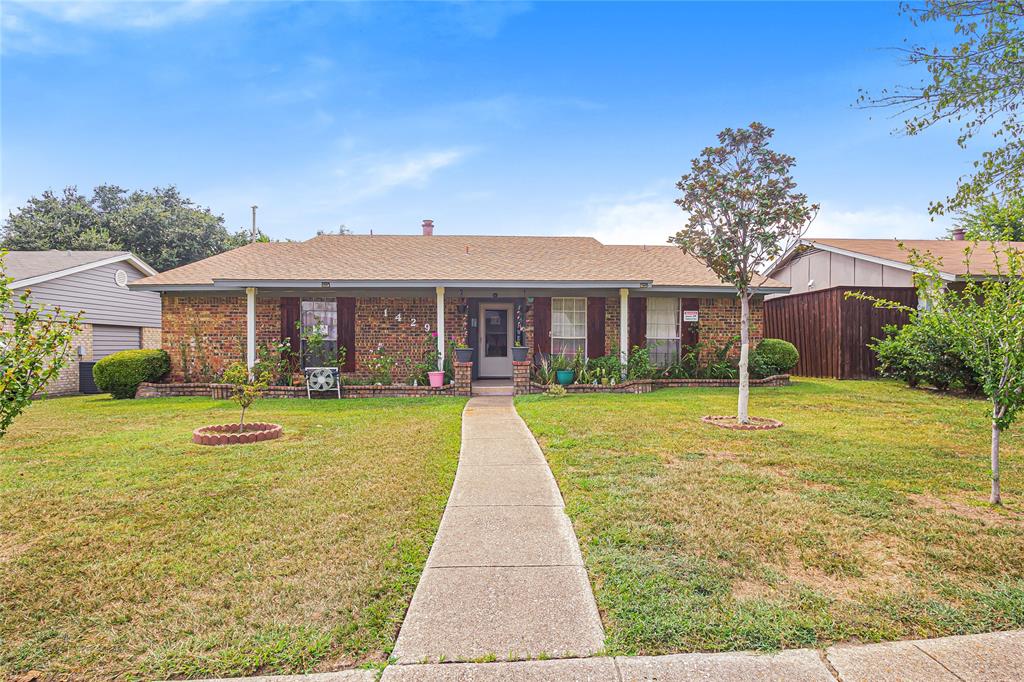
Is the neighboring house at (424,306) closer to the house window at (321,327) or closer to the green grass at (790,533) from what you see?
the house window at (321,327)

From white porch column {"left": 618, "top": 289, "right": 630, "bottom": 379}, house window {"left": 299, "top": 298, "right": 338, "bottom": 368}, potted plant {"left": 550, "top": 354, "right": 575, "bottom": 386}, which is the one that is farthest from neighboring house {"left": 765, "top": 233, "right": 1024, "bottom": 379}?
house window {"left": 299, "top": 298, "right": 338, "bottom": 368}

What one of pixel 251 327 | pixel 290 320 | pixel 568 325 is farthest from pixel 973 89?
pixel 251 327

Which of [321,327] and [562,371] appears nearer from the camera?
[562,371]

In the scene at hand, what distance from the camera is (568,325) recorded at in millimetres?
13156

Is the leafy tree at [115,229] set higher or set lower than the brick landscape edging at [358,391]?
higher

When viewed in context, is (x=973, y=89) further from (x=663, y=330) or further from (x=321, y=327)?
(x=321, y=327)

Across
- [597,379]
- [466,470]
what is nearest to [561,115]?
[597,379]

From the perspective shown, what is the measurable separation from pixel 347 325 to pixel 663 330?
314 inches

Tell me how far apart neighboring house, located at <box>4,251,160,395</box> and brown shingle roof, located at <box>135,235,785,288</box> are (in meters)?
4.08

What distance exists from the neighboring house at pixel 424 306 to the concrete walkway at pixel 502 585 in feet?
26.5

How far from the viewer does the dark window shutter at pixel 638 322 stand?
1303 cm

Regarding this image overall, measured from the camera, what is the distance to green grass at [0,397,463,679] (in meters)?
2.30

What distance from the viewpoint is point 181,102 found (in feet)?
46.2

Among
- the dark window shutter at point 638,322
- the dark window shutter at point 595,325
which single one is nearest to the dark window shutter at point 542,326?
the dark window shutter at point 595,325
